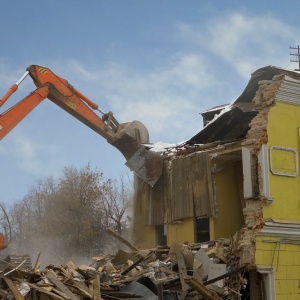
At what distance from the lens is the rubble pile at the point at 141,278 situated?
12891 millimetres

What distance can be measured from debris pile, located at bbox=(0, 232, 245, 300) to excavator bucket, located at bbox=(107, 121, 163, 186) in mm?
3442

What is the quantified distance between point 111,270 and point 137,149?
535cm

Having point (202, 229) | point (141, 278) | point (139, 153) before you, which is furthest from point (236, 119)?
point (141, 278)

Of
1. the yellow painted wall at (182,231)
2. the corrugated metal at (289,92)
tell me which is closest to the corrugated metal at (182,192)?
the yellow painted wall at (182,231)

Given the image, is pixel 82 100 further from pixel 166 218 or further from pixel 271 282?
pixel 271 282

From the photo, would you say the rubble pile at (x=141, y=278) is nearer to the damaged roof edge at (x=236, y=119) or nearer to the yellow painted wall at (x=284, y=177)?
the yellow painted wall at (x=284, y=177)

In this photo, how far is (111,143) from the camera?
20.7 meters

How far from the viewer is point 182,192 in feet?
65.3

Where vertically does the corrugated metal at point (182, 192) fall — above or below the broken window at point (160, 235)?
above

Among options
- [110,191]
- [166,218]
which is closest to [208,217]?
[166,218]

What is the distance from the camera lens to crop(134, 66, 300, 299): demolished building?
16.6 meters

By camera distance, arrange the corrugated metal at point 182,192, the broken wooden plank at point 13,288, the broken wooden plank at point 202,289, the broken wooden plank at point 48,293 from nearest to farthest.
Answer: the broken wooden plank at point 13,288 < the broken wooden plank at point 48,293 < the broken wooden plank at point 202,289 < the corrugated metal at point 182,192

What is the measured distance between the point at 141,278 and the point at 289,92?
23.4 feet

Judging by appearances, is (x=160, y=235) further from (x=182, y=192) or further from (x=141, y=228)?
(x=182, y=192)
